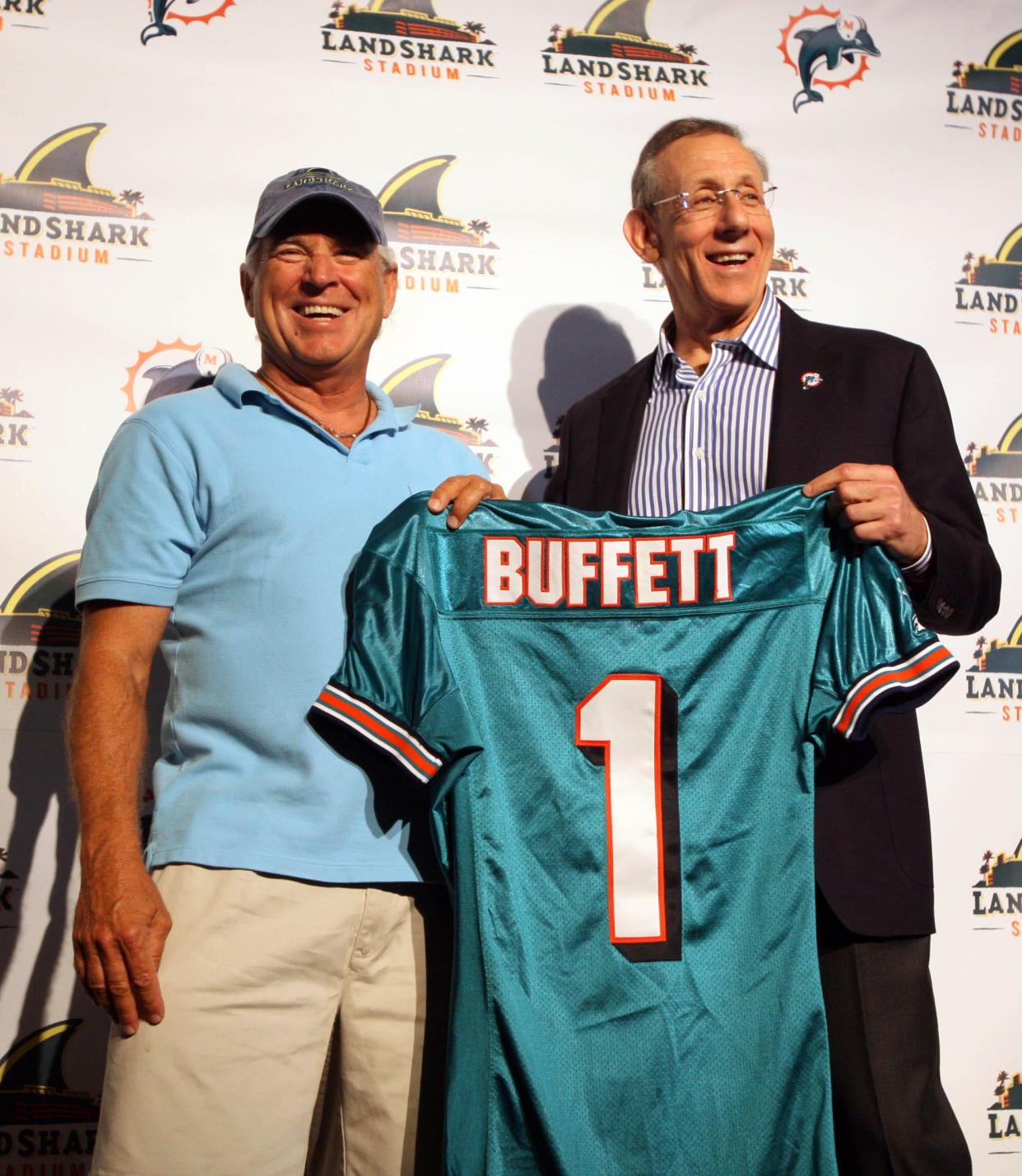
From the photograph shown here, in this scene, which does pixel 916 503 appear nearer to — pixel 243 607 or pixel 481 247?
pixel 243 607

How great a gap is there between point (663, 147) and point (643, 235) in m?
0.17

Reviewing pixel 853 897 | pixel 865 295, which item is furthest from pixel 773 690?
pixel 865 295

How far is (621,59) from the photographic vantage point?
2779mm

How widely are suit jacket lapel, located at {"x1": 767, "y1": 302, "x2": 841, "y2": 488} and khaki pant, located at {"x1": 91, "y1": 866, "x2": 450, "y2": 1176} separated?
90 cm

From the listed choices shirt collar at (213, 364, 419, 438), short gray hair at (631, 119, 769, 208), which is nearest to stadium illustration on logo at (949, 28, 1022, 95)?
short gray hair at (631, 119, 769, 208)

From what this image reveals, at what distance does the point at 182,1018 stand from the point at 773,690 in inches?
37.5

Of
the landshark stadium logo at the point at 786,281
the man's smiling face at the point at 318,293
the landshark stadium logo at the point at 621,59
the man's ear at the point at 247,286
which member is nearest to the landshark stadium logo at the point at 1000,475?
the landshark stadium logo at the point at 786,281

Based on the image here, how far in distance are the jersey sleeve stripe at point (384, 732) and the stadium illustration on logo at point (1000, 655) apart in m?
1.61

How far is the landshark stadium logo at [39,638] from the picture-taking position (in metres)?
2.48

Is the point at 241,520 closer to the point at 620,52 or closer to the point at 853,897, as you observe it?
the point at 853,897

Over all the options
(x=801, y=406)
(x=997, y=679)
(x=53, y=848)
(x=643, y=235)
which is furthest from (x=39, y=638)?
(x=997, y=679)

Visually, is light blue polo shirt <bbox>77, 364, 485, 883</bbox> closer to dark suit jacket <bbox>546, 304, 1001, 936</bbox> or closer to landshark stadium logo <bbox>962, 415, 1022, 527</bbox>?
dark suit jacket <bbox>546, 304, 1001, 936</bbox>

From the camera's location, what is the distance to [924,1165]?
174 cm

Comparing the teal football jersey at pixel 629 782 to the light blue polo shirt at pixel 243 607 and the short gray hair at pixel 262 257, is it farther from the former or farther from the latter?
the short gray hair at pixel 262 257
